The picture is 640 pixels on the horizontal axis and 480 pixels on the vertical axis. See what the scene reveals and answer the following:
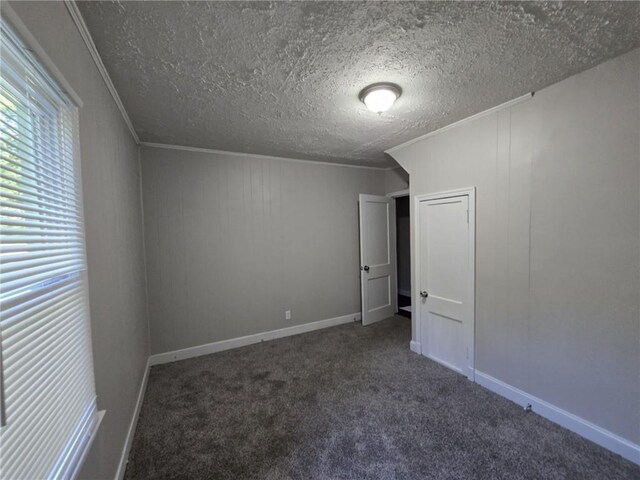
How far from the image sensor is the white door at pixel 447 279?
8.99ft

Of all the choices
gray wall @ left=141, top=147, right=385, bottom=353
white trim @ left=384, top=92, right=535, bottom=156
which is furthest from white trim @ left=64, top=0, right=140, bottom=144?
white trim @ left=384, top=92, right=535, bottom=156

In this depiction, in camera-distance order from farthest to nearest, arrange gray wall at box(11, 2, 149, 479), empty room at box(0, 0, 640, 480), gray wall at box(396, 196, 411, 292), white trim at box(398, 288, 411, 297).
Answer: gray wall at box(396, 196, 411, 292) < white trim at box(398, 288, 411, 297) < gray wall at box(11, 2, 149, 479) < empty room at box(0, 0, 640, 480)

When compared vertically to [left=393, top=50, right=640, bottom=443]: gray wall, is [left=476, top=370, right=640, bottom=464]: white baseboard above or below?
below

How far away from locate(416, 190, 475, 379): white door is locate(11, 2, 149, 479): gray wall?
288cm

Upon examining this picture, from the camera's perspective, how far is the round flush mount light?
2049 millimetres

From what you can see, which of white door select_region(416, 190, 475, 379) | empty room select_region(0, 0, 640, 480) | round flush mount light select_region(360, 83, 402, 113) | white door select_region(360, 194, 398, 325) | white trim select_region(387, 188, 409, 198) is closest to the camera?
empty room select_region(0, 0, 640, 480)

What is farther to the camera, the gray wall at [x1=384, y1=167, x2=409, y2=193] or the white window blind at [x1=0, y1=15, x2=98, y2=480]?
the gray wall at [x1=384, y1=167, x2=409, y2=193]

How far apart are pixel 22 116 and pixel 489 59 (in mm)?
2346

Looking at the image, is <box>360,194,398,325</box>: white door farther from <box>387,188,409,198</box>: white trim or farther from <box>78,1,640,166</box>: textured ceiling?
<box>78,1,640,166</box>: textured ceiling

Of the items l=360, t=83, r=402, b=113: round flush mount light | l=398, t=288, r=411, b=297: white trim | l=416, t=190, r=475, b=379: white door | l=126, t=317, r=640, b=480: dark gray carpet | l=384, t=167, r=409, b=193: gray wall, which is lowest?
l=126, t=317, r=640, b=480: dark gray carpet

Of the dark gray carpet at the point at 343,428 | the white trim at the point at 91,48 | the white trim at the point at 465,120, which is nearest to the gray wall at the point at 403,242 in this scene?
the white trim at the point at 465,120

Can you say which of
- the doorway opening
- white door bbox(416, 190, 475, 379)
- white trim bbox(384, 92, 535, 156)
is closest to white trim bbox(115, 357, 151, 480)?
white door bbox(416, 190, 475, 379)

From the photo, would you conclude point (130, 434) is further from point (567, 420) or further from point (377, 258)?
point (377, 258)

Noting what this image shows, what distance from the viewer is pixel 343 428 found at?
6.97 feet
